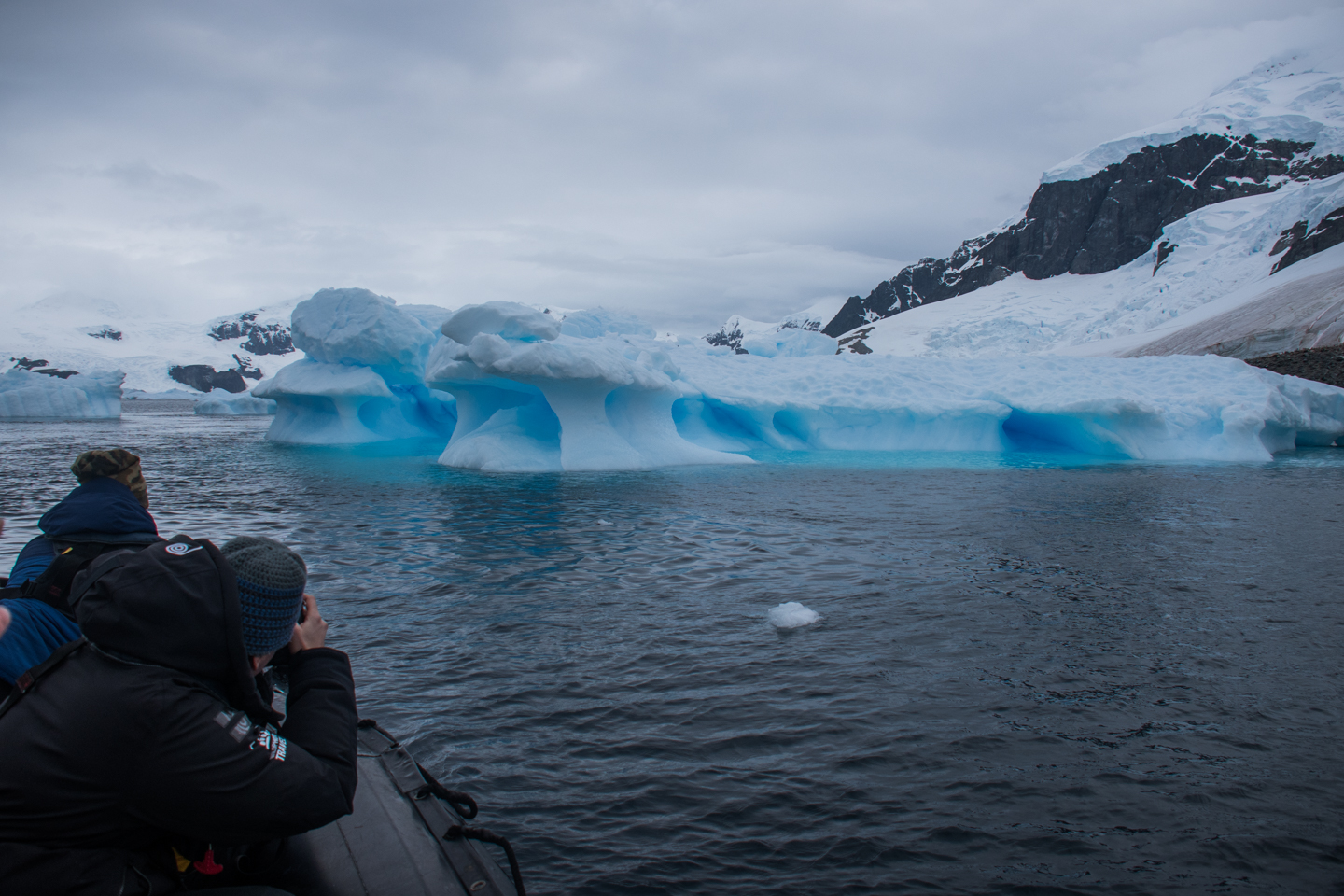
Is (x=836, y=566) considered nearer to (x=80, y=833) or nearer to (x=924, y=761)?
(x=924, y=761)

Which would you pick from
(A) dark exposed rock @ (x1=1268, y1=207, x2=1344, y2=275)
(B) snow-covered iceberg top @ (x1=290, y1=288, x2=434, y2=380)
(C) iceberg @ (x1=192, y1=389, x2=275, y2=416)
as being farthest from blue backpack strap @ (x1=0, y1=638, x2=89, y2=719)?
(A) dark exposed rock @ (x1=1268, y1=207, x2=1344, y2=275)

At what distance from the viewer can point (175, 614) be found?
1.65 metres

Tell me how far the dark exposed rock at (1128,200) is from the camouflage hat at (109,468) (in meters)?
92.7

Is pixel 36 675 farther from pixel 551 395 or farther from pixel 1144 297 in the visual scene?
pixel 1144 297

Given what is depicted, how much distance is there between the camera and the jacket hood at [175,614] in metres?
1.62

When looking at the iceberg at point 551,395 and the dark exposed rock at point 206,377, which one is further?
the dark exposed rock at point 206,377

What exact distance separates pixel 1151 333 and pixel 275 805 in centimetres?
6073

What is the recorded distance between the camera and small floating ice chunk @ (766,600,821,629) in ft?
19.4

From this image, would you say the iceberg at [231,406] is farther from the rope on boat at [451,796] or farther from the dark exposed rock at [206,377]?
the dark exposed rock at [206,377]

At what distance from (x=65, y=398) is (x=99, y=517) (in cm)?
4952

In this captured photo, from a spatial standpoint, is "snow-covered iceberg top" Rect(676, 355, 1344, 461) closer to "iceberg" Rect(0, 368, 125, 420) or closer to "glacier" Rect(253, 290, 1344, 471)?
"glacier" Rect(253, 290, 1344, 471)

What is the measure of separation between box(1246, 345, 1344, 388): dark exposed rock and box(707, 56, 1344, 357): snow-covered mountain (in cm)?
718

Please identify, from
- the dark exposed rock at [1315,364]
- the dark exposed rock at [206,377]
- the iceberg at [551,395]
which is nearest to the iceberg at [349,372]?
the iceberg at [551,395]

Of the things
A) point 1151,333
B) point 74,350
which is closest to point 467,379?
point 1151,333
